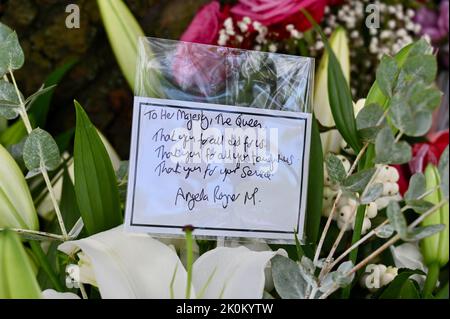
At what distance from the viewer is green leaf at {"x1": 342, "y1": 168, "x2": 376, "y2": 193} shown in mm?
421

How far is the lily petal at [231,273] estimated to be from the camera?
1.30ft

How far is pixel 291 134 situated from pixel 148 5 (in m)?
0.36

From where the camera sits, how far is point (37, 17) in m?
0.72

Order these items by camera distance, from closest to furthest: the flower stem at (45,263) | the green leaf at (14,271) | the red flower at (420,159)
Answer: the green leaf at (14,271)
the flower stem at (45,263)
the red flower at (420,159)

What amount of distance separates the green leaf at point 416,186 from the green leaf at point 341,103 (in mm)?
81

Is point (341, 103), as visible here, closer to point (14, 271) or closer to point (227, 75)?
point (227, 75)

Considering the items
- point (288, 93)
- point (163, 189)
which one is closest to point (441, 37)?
point (288, 93)

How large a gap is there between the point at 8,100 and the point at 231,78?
0.17m

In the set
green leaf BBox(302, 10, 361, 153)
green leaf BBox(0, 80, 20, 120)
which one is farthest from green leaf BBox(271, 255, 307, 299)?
green leaf BBox(0, 80, 20, 120)

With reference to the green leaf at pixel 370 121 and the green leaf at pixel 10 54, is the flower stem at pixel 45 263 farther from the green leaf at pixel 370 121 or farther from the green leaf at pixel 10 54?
the green leaf at pixel 370 121

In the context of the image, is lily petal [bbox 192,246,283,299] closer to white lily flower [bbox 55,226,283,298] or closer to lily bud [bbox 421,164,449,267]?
white lily flower [bbox 55,226,283,298]

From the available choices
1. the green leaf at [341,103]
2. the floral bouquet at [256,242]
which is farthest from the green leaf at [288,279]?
the green leaf at [341,103]

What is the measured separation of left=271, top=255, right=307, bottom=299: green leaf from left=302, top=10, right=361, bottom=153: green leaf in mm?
110
